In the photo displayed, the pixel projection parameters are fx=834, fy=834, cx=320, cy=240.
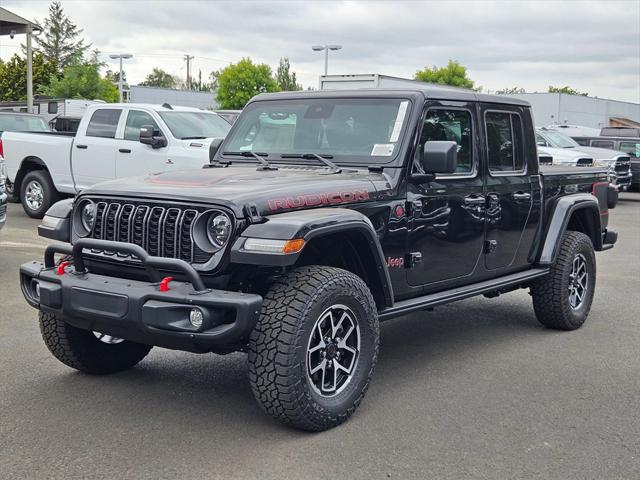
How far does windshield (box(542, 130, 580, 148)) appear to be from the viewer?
70.2 feet

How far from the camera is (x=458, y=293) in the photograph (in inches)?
221

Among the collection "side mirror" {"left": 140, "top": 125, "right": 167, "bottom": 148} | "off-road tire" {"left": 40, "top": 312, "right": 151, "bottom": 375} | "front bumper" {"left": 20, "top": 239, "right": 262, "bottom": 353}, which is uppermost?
"side mirror" {"left": 140, "top": 125, "right": 167, "bottom": 148}

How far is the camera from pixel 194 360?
570 cm

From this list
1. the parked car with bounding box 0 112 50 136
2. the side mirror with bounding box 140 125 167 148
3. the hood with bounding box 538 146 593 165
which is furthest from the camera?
the hood with bounding box 538 146 593 165

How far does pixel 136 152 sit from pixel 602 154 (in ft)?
45.9

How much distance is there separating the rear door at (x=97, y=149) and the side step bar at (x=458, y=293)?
816 centimetres

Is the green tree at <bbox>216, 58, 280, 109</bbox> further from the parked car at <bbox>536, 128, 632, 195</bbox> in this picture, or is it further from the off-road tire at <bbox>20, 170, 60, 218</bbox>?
the off-road tire at <bbox>20, 170, 60, 218</bbox>

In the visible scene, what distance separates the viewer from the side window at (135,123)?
12742 millimetres

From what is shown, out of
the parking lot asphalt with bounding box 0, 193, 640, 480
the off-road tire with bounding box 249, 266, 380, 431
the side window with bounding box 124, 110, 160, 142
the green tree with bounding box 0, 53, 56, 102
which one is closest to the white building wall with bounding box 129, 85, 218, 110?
the green tree with bounding box 0, 53, 56, 102

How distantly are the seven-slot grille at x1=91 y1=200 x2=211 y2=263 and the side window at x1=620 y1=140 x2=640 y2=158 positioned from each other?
69.9ft

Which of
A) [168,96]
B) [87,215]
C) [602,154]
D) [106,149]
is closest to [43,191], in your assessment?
[106,149]

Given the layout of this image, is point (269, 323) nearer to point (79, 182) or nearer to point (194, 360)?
point (194, 360)

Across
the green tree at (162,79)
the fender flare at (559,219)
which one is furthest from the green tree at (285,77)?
the green tree at (162,79)

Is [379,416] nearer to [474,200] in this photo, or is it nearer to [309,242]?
[309,242]
